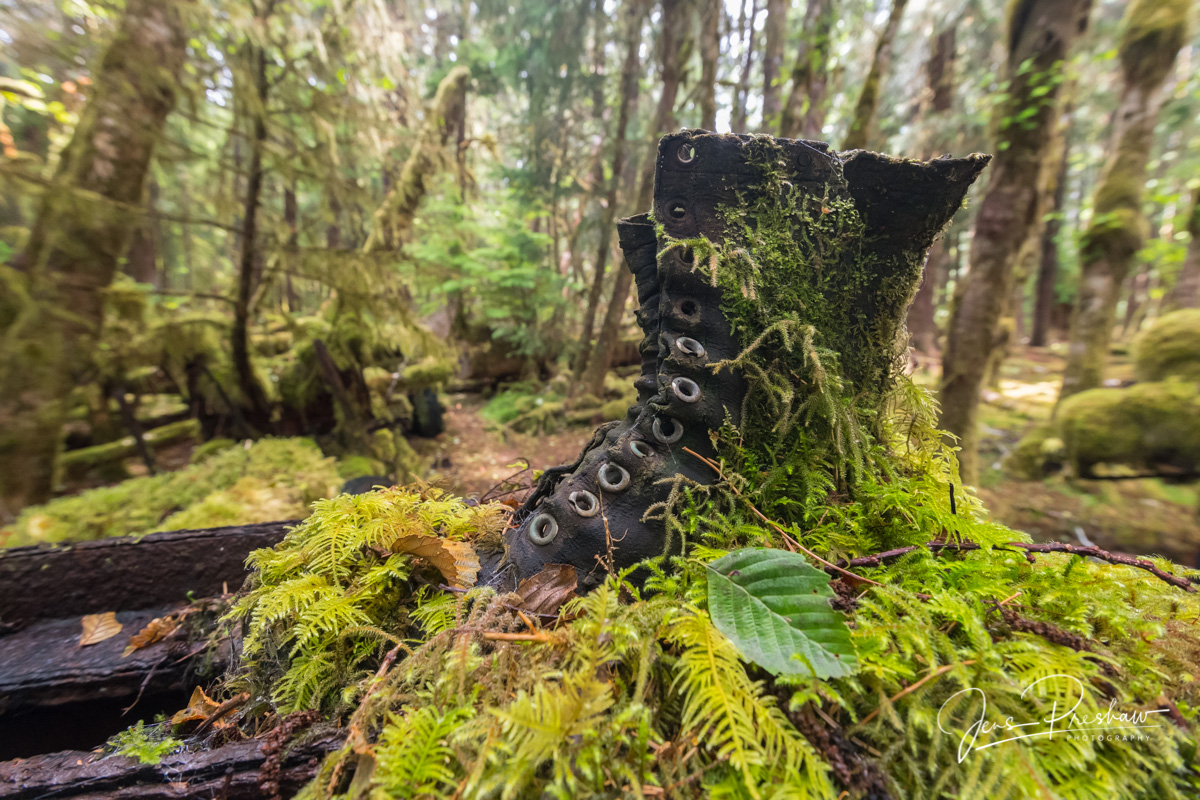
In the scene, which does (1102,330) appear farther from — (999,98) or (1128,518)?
(999,98)

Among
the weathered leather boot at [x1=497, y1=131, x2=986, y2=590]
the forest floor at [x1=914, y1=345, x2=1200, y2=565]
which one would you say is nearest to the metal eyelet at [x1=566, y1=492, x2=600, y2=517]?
the weathered leather boot at [x1=497, y1=131, x2=986, y2=590]

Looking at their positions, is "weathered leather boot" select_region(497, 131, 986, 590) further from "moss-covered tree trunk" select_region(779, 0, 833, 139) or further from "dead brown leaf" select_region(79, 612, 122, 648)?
"moss-covered tree trunk" select_region(779, 0, 833, 139)

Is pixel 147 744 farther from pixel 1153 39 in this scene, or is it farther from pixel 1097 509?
pixel 1153 39

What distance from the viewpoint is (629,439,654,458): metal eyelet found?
1204mm

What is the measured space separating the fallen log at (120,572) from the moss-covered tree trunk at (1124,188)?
8.35 m

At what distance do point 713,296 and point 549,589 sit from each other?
900 mm

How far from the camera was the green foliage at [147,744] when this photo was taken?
0.92m

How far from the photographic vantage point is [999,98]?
3.95 m

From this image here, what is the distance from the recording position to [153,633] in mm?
1518

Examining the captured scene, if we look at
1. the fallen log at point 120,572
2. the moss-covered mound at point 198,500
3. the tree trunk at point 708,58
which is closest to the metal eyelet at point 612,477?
the fallen log at point 120,572

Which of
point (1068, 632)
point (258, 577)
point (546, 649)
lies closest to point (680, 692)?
point (546, 649)

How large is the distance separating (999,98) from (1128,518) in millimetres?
4754

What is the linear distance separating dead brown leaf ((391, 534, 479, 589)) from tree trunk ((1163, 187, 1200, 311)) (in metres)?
9.41

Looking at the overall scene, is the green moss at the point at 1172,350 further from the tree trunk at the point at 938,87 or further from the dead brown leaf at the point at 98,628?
the dead brown leaf at the point at 98,628
